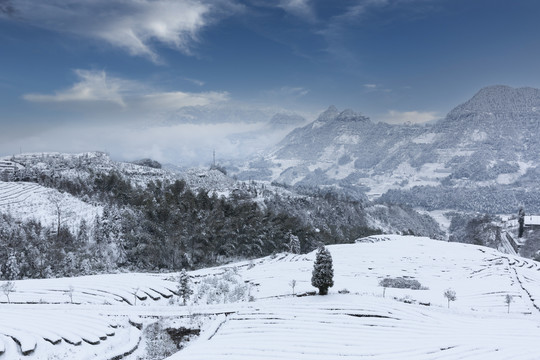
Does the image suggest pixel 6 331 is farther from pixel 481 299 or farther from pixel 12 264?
pixel 481 299

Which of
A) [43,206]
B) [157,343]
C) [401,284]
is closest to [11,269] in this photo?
[43,206]

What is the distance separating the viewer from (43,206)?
70.8 metres

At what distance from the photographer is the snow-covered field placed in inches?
861

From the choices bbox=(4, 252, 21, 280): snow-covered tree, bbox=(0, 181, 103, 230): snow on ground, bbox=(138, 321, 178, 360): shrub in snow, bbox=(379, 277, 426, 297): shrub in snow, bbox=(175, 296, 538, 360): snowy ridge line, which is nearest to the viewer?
bbox=(175, 296, 538, 360): snowy ridge line

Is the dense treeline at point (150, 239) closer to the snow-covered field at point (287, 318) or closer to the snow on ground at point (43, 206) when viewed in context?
the snow on ground at point (43, 206)

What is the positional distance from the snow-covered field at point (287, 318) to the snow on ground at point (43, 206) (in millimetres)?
33232

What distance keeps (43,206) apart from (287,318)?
67492mm

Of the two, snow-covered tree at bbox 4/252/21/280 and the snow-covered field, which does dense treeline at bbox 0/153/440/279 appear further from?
the snow-covered field

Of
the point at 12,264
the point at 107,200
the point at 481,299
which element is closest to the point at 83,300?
the point at 12,264

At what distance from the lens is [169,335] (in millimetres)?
26047

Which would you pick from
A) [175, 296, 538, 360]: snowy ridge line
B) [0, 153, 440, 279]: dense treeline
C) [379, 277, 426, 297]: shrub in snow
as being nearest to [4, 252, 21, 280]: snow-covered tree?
[0, 153, 440, 279]: dense treeline

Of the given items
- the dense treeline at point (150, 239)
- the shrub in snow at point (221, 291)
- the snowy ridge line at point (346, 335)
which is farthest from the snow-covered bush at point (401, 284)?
the dense treeline at point (150, 239)

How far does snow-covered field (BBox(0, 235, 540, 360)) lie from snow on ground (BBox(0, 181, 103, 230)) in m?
33.2

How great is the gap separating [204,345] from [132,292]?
15385 millimetres
